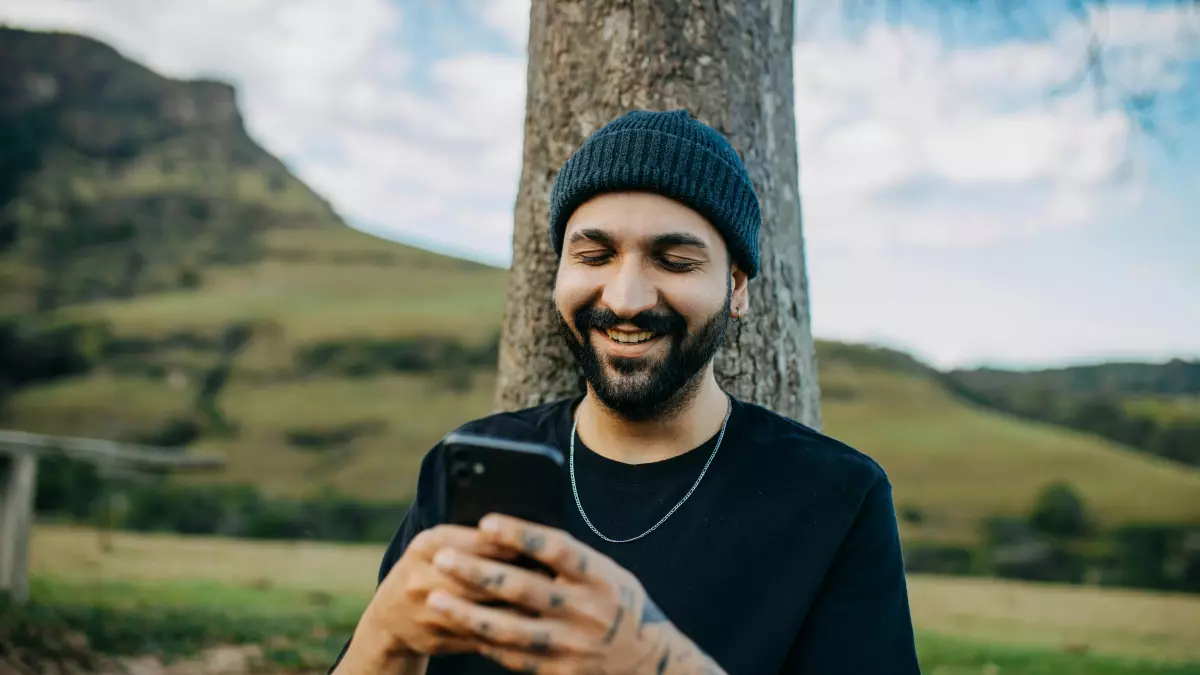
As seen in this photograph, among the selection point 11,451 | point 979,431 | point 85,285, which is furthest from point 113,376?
point 979,431

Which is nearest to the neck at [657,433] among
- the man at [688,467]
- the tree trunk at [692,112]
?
the man at [688,467]

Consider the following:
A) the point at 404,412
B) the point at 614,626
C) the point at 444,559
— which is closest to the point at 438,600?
the point at 444,559

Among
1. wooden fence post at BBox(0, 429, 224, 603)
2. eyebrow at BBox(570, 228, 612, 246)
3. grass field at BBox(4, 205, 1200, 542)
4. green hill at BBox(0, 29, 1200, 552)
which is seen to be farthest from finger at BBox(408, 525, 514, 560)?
grass field at BBox(4, 205, 1200, 542)

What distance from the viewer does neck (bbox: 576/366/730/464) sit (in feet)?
6.31

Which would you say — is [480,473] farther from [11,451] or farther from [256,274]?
[256,274]

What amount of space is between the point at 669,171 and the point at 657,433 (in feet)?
1.92

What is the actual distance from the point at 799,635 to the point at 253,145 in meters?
23.4

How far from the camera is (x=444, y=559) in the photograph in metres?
1.28

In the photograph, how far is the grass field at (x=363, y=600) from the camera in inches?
282

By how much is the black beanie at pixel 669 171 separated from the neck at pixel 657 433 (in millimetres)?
382

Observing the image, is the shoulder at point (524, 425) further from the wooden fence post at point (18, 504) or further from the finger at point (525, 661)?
the wooden fence post at point (18, 504)

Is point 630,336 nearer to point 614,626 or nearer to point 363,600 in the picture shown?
point 614,626

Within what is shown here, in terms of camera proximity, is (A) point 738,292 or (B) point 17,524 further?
(B) point 17,524

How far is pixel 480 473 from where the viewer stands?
1357mm
